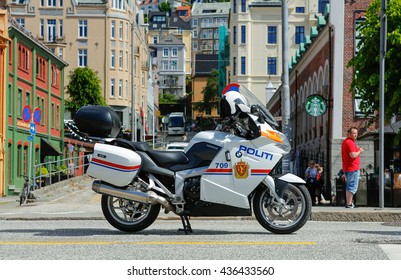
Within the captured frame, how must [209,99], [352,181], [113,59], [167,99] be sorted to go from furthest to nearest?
1. [167,99]
2. [209,99]
3. [113,59]
4. [352,181]

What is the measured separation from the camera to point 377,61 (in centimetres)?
3023

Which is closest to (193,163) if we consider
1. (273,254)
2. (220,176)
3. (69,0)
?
(220,176)

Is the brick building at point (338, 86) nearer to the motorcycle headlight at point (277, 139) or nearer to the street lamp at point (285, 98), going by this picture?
the street lamp at point (285, 98)

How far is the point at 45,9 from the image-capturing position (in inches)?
3962

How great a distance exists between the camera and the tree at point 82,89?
88562 millimetres

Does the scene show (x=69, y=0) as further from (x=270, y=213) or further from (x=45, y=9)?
(x=270, y=213)

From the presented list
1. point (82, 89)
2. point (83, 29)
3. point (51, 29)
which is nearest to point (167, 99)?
point (83, 29)

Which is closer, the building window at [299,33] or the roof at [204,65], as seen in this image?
the building window at [299,33]

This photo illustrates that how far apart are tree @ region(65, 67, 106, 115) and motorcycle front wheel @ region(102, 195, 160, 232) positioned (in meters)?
75.9

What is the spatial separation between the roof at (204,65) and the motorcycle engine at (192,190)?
580ft

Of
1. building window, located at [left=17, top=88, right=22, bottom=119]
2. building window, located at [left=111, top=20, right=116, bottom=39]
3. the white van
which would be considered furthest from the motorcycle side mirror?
the white van

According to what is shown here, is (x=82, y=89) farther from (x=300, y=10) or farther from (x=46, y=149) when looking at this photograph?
(x=46, y=149)

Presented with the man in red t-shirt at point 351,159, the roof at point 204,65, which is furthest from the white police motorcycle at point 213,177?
the roof at point 204,65

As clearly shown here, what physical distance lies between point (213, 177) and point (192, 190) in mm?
311
